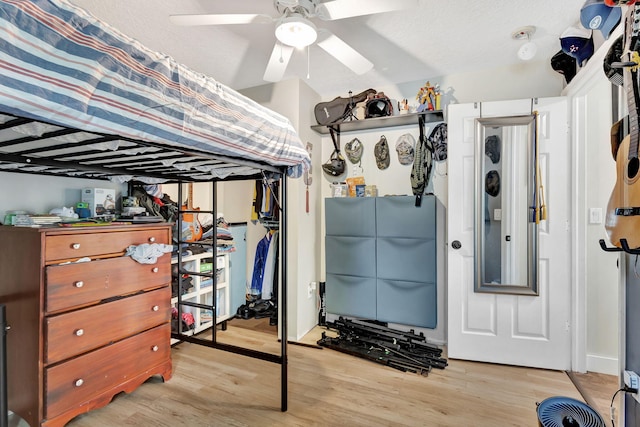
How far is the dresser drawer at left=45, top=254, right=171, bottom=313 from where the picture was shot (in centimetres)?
160

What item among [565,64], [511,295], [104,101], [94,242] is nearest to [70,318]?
[94,242]

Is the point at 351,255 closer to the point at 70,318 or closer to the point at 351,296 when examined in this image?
the point at 351,296

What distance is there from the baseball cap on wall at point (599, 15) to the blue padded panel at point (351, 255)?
6.70ft

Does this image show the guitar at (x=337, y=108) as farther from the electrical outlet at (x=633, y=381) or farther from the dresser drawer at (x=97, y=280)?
the electrical outlet at (x=633, y=381)

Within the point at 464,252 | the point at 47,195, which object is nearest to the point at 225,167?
the point at 47,195

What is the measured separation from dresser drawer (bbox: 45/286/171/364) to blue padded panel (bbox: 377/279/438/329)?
182cm

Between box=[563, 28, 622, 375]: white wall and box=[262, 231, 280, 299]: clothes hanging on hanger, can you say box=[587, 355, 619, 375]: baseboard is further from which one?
box=[262, 231, 280, 299]: clothes hanging on hanger

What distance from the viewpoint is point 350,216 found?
120 inches

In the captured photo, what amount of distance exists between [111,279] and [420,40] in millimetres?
2608

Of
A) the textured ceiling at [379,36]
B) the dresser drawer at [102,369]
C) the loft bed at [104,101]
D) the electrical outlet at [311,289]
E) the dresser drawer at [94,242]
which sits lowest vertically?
the dresser drawer at [102,369]

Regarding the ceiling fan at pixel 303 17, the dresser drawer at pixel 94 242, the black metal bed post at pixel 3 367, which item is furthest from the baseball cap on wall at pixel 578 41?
the black metal bed post at pixel 3 367

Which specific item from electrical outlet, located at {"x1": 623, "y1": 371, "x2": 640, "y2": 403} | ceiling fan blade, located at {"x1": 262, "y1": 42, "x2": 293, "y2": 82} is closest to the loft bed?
ceiling fan blade, located at {"x1": 262, "y1": 42, "x2": 293, "y2": 82}

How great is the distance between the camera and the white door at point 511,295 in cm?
235

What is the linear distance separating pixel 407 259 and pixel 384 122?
1304 mm
